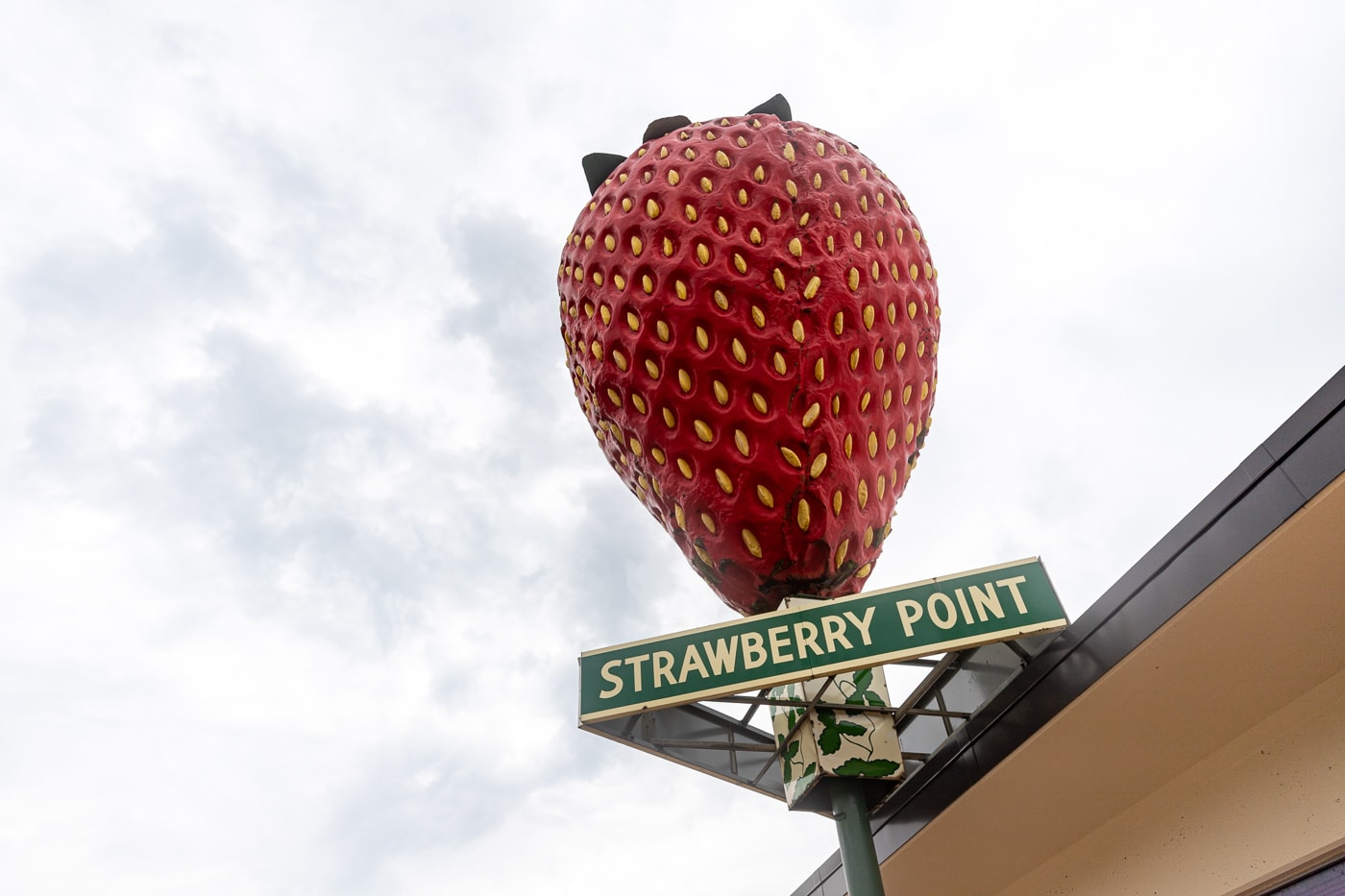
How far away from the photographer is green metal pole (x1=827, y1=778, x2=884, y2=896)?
11.3 ft

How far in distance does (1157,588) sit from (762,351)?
1803mm

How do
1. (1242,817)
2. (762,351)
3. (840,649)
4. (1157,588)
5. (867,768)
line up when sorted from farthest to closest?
(762,351)
(867,768)
(1242,817)
(840,649)
(1157,588)

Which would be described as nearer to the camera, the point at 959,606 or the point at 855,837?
the point at 959,606

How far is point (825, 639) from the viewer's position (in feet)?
11.0

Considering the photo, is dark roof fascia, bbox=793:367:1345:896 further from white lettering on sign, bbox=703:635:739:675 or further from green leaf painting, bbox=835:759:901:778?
white lettering on sign, bbox=703:635:739:675

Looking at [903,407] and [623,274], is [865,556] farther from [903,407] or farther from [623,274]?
[623,274]

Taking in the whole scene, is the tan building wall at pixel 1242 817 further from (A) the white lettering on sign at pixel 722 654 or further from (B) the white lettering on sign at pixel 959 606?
(A) the white lettering on sign at pixel 722 654

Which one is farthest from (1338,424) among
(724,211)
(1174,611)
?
(724,211)

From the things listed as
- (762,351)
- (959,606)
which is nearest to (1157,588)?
(959,606)

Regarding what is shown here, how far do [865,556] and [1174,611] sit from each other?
4.41 ft

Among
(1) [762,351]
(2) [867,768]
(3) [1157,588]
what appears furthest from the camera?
(1) [762,351]

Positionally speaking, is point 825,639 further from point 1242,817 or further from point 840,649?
point 1242,817

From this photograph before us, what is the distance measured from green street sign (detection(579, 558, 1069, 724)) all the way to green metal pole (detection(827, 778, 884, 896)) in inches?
30.6

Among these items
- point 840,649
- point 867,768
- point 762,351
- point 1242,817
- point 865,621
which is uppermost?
point 762,351
